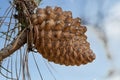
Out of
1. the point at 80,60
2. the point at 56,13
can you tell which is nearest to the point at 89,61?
the point at 80,60

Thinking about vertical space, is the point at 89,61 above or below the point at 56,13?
below

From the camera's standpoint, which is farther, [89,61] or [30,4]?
[30,4]

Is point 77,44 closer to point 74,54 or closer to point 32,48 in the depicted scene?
point 74,54
